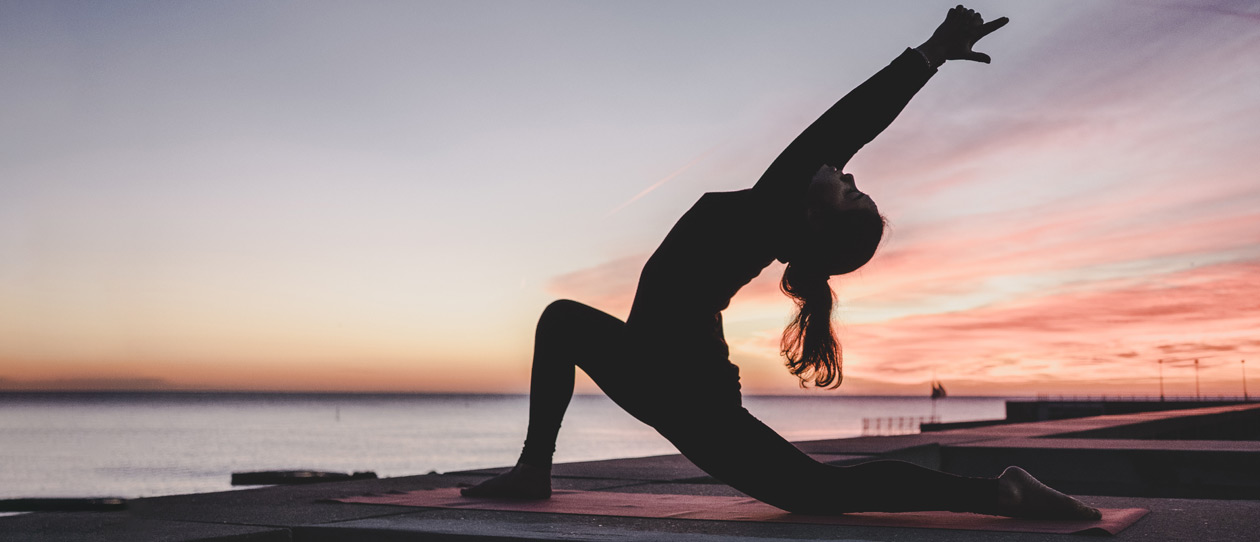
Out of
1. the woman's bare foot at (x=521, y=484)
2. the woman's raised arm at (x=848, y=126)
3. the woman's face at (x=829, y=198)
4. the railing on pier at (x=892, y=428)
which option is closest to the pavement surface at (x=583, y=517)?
the woman's bare foot at (x=521, y=484)

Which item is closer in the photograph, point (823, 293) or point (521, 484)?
point (823, 293)

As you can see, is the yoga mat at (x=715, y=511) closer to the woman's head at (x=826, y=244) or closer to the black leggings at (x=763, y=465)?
the black leggings at (x=763, y=465)

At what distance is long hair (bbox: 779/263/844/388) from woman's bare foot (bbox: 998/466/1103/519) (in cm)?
67

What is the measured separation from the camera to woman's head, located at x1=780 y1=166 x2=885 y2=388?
300 cm

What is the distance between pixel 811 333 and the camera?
3.37 metres

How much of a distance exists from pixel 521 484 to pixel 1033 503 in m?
2.00

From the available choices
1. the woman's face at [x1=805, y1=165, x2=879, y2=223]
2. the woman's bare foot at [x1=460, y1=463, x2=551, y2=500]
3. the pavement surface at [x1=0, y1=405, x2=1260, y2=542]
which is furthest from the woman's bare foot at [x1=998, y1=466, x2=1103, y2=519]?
the woman's bare foot at [x1=460, y1=463, x2=551, y2=500]

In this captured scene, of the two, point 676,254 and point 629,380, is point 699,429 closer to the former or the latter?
point 629,380

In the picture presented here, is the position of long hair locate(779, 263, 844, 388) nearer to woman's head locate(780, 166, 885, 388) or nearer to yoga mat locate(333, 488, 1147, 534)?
woman's head locate(780, 166, 885, 388)

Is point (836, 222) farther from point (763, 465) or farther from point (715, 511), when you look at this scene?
point (715, 511)

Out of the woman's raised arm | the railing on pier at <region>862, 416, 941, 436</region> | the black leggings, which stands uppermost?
the woman's raised arm

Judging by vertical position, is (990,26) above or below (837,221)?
above

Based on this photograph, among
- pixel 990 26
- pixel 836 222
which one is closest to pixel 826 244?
pixel 836 222

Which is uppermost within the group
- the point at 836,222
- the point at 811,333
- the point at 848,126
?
the point at 848,126
